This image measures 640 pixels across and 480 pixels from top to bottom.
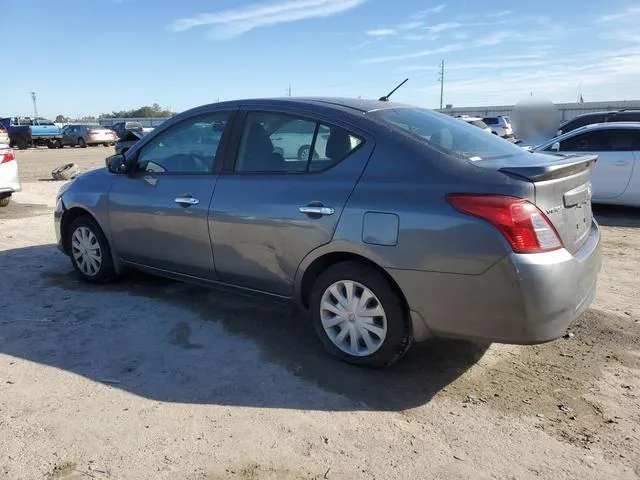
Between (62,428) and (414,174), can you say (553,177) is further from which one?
(62,428)

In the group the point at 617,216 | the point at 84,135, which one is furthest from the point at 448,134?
the point at 84,135

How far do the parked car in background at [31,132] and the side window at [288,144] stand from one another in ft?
111

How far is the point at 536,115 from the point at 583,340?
6830mm

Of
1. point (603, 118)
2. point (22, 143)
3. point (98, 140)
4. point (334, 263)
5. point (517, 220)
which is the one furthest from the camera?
point (98, 140)

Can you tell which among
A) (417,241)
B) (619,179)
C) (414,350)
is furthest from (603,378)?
(619,179)

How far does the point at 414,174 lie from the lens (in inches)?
132

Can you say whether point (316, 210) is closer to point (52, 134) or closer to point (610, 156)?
point (610, 156)

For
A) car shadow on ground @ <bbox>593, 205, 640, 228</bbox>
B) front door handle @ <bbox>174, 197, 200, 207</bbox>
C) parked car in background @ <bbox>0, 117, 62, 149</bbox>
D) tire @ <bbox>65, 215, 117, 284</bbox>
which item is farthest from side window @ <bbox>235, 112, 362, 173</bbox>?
parked car in background @ <bbox>0, 117, 62, 149</bbox>

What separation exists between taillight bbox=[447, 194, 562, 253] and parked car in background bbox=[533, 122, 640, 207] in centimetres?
642

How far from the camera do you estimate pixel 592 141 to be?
9.44 m

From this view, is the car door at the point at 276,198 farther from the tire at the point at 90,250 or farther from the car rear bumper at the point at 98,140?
the car rear bumper at the point at 98,140

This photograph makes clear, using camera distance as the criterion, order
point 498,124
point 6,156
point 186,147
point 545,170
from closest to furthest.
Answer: point 545,170 → point 186,147 → point 6,156 → point 498,124

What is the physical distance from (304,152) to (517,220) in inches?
60.8

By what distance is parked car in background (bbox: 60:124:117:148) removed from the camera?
34438 mm
